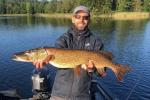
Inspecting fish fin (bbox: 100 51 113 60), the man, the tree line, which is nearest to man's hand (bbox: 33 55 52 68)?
the man

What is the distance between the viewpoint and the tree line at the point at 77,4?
63031mm

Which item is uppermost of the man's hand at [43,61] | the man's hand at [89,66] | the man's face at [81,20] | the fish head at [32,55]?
the man's face at [81,20]

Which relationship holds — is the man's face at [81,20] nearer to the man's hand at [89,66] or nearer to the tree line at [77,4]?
the man's hand at [89,66]

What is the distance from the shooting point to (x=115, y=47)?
2125 centimetres

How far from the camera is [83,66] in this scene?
3.88 m

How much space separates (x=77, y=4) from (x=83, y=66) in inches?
2645

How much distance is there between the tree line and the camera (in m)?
63.0

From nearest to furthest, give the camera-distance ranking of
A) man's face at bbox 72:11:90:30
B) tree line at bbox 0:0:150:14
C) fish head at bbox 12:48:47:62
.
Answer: man's face at bbox 72:11:90:30, fish head at bbox 12:48:47:62, tree line at bbox 0:0:150:14

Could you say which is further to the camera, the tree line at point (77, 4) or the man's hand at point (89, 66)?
the tree line at point (77, 4)

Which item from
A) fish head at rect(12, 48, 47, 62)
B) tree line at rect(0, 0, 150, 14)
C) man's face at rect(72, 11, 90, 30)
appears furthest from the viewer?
tree line at rect(0, 0, 150, 14)

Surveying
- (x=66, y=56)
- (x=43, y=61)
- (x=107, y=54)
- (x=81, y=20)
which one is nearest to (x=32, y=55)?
(x=43, y=61)

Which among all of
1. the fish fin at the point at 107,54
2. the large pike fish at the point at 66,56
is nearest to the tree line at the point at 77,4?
the fish fin at the point at 107,54

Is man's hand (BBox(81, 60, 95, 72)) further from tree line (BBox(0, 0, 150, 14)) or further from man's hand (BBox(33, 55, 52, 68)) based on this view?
tree line (BBox(0, 0, 150, 14))

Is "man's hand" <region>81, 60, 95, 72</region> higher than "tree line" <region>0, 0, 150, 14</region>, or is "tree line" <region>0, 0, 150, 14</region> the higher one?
"tree line" <region>0, 0, 150, 14</region>
